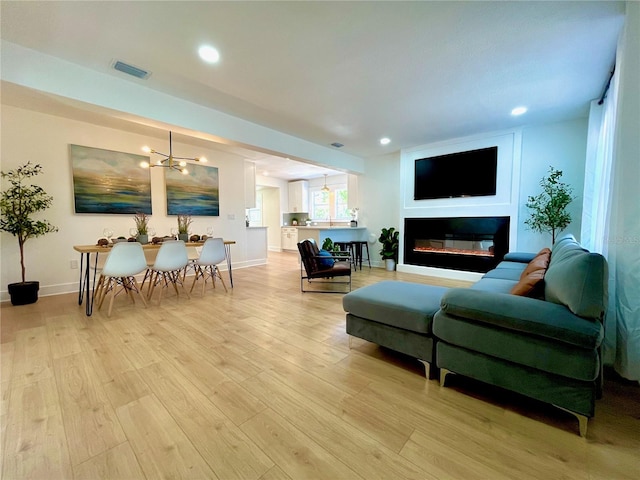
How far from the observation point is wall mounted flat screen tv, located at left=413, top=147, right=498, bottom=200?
15.0 ft

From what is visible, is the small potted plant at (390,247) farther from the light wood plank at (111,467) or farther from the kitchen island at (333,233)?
the light wood plank at (111,467)

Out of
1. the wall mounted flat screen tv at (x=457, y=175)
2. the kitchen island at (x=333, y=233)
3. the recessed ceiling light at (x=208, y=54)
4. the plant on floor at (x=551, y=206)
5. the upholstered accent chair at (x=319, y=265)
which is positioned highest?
the recessed ceiling light at (x=208, y=54)

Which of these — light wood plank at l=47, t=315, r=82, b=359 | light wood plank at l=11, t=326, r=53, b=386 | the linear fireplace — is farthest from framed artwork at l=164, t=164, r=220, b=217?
the linear fireplace

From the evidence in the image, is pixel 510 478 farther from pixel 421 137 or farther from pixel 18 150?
pixel 18 150

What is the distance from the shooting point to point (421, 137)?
4.71 meters

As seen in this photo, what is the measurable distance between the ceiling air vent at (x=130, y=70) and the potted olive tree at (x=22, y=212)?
2209 millimetres

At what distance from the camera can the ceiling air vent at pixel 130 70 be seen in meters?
2.51

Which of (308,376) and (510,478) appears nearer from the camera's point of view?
(510,478)

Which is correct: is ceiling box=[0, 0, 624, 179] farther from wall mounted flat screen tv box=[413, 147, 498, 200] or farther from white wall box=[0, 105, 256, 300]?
wall mounted flat screen tv box=[413, 147, 498, 200]

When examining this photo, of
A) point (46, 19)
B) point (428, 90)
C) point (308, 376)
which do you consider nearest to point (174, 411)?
point (308, 376)

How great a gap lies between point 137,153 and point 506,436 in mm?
5792

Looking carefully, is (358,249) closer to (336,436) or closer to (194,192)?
(194,192)

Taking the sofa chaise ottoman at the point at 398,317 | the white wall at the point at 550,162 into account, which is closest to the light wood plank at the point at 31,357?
the sofa chaise ottoman at the point at 398,317

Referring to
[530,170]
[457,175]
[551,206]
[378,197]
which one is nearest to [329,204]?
[378,197]
